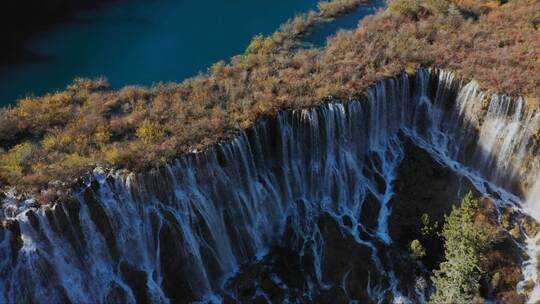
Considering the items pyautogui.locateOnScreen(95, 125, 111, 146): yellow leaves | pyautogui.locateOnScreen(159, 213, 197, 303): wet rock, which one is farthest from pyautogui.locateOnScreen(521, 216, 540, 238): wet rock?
pyautogui.locateOnScreen(95, 125, 111, 146): yellow leaves

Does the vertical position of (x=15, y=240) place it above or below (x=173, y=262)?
above

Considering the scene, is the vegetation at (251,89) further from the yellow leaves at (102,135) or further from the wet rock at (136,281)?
the wet rock at (136,281)

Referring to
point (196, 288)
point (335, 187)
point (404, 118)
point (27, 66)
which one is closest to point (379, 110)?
point (404, 118)

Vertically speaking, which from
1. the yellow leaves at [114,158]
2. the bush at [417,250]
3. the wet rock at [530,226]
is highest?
the yellow leaves at [114,158]

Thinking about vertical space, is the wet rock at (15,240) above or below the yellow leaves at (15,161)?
below

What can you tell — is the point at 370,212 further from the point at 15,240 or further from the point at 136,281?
the point at 15,240

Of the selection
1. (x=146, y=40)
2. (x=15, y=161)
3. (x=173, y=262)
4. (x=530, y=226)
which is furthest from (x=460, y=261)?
(x=146, y=40)

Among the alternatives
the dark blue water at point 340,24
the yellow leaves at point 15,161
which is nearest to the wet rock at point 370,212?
the dark blue water at point 340,24
